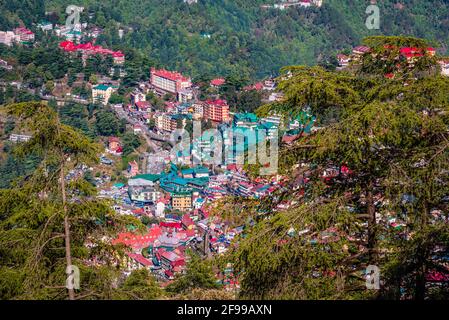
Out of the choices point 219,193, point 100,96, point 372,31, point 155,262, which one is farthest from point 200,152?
point 372,31

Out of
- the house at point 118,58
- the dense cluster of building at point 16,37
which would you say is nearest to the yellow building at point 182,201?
the house at point 118,58

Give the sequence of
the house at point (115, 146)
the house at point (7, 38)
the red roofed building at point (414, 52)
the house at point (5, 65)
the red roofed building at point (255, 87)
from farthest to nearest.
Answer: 1. the house at point (7, 38)
2. the house at point (5, 65)
3. the red roofed building at point (255, 87)
4. the house at point (115, 146)
5. the red roofed building at point (414, 52)

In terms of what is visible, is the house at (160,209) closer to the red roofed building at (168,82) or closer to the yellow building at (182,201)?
the yellow building at (182,201)

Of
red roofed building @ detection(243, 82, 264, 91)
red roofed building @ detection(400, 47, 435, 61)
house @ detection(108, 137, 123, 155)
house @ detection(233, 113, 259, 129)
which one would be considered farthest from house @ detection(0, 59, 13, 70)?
red roofed building @ detection(400, 47, 435, 61)

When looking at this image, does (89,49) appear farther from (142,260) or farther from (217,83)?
(142,260)

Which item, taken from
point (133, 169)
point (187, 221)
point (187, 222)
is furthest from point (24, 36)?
point (187, 222)

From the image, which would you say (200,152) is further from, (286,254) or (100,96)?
(286,254)

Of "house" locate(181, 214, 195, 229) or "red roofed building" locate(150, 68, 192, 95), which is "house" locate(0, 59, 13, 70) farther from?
"house" locate(181, 214, 195, 229)
